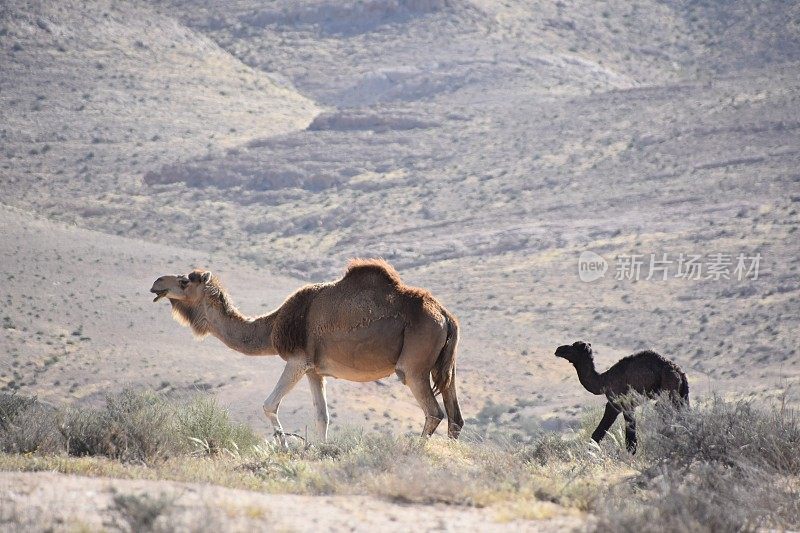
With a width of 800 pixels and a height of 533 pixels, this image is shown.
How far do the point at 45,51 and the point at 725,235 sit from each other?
5345cm

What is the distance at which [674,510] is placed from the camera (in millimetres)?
9438

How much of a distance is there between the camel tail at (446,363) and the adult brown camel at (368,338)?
0.01m

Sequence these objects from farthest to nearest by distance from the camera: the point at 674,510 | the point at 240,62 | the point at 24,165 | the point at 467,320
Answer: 1. the point at 240,62
2. the point at 24,165
3. the point at 467,320
4. the point at 674,510

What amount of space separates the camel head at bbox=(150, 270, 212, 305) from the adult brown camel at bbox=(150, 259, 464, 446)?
1.55 metres

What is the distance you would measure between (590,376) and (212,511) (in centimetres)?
671

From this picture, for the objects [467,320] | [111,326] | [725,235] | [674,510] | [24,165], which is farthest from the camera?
[24,165]

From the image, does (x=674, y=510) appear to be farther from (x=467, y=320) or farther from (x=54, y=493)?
(x=467, y=320)

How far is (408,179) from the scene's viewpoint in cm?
7581

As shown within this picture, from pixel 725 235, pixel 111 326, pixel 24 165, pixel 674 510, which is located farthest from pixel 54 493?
pixel 24 165

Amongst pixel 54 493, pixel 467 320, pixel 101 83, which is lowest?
pixel 467 320

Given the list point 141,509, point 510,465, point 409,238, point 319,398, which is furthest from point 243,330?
point 409,238

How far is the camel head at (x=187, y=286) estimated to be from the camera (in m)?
16.3

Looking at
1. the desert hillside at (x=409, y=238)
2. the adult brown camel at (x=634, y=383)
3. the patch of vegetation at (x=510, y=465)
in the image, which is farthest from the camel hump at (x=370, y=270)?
the adult brown camel at (x=634, y=383)

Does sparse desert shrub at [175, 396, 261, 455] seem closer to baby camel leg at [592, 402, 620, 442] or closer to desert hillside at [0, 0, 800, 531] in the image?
desert hillside at [0, 0, 800, 531]
